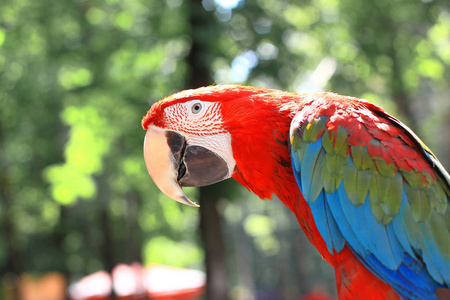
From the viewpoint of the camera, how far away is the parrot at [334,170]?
163 centimetres

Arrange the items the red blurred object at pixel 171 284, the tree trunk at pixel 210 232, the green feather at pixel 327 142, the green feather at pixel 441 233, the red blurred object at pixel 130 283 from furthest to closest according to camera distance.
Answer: the red blurred object at pixel 130 283 < the red blurred object at pixel 171 284 < the tree trunk at pixel 210 232 < the green feather at pixel 327 142 < the green feather at pixel 441 233

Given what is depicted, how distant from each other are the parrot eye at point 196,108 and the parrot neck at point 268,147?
0.10 metres

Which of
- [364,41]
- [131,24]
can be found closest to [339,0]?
[364,41]

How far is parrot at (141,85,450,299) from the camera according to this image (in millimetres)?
1628

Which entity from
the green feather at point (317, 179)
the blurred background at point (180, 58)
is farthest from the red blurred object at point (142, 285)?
the green feather at point (317, 179)

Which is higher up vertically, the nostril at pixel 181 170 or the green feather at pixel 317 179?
the green feather at pixel 317 179

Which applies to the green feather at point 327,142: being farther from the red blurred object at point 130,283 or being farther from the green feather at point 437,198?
the red blurred object at point 130,283

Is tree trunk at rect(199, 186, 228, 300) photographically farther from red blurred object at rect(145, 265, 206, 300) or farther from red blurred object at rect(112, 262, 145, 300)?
red blurred object at rect(112, 262, 145, 300)

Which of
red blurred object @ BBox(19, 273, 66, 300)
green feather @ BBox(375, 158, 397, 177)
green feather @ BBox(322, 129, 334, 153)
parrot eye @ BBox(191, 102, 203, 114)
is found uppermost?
parrot eye @ BBox(191, 102, 203, 114)

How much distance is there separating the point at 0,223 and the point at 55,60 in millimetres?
10319

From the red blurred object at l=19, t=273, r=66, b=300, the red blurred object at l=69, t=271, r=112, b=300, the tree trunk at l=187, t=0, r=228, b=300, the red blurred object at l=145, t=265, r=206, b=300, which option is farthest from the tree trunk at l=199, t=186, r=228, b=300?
the red blurred object at l=19, t=273, r=66, b=300

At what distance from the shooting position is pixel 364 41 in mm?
5758

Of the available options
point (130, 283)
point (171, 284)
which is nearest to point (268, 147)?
point (171, 284)

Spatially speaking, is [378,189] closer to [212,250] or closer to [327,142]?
[327,142]
